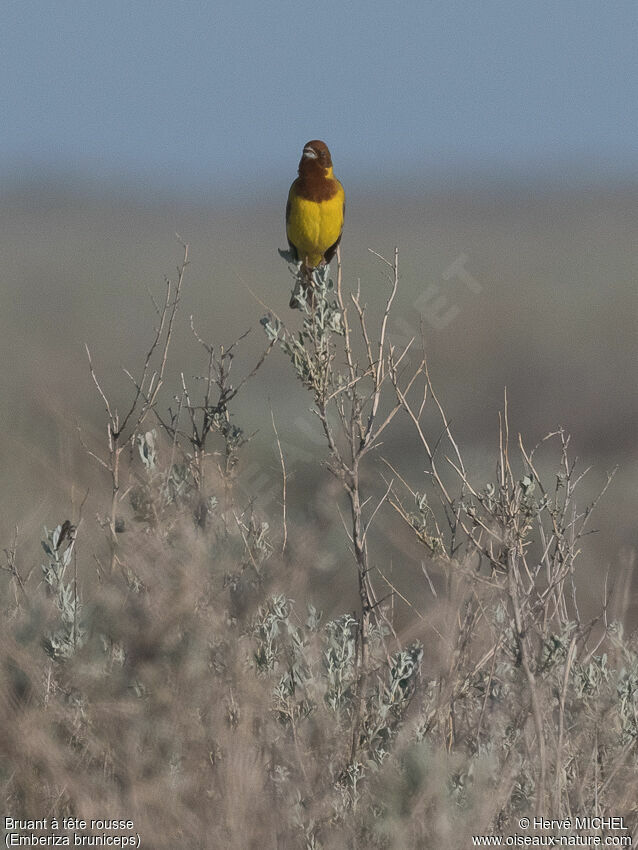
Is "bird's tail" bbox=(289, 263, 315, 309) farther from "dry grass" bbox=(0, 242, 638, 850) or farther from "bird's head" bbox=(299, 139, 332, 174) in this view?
"bird's head" bbox=(299, 139, 332, 174)

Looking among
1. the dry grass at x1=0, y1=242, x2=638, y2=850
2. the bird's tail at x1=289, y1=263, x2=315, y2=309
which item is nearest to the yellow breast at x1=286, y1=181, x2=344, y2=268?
the bird's tail at x1=289, y1=263, x2=315, y2=309

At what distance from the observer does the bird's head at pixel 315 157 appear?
5.06 m

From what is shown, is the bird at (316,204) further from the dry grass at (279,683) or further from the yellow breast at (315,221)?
the dry grass at (279,683)

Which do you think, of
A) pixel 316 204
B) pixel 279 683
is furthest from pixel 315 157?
pixel 279 683

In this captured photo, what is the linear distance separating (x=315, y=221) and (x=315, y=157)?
0.96 ft

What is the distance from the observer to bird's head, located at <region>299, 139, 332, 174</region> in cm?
506

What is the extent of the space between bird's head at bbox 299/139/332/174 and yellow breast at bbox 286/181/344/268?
5.1 inches

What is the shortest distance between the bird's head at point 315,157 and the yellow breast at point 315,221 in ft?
0.42

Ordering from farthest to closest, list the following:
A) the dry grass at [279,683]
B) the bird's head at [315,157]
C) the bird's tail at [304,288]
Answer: the bird's head at [315,157] < the bird's tail at [304,288] < the dry grass at [279,683]

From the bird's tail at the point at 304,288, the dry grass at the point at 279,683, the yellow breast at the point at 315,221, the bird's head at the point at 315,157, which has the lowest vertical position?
the dry grass at the point at 279,683

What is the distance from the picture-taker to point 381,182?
77.3m

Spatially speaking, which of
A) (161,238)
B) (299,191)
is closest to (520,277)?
(161,238)

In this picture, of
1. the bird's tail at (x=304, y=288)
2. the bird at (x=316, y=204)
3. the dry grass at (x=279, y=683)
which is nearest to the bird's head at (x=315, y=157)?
the bird at (x=316, y=204)

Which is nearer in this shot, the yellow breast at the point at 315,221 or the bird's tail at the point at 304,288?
the bird's tail at the point at 304,288
